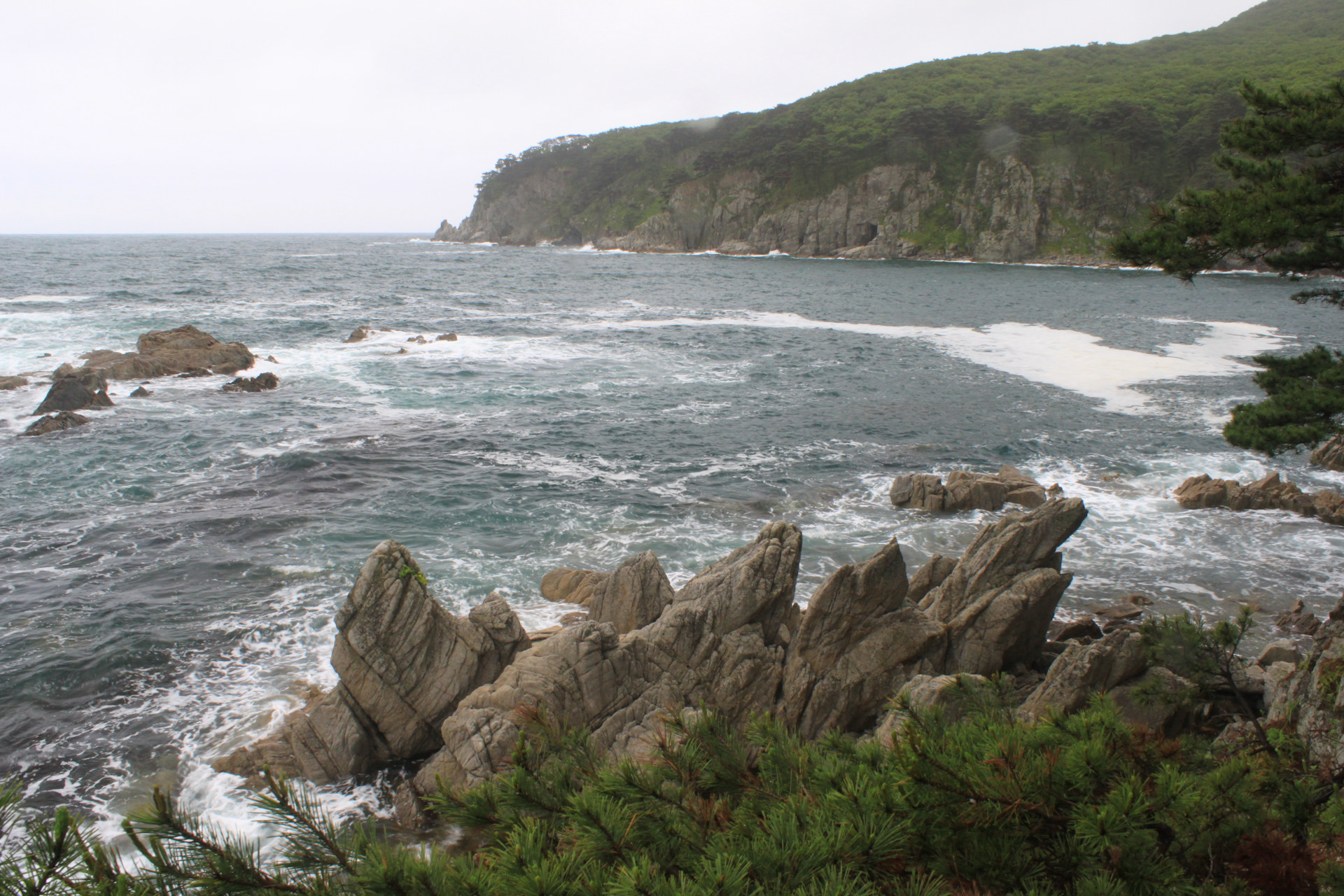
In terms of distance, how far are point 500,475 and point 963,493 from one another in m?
14.7

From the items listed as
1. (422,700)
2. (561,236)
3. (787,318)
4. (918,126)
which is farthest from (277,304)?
(561,236)

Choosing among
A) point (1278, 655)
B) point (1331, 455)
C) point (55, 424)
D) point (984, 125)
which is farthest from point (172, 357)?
point (984, 125)

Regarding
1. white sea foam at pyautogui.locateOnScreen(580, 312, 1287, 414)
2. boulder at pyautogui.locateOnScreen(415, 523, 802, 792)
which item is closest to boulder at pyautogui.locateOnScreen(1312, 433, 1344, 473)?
white sea foam at pyautogui.locateOnScreen(580, 312, 1287, 414)

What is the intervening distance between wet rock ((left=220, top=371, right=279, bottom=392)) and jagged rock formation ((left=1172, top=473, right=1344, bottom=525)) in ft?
123

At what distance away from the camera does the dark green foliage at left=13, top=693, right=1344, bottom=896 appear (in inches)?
149

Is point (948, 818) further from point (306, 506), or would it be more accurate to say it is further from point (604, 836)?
point (306, 506)

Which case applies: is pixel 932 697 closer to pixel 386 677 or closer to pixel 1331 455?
pixel 386 677

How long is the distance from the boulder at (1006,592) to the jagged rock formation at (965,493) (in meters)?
7.22

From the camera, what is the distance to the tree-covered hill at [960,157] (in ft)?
375

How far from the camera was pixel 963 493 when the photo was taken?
22750mm

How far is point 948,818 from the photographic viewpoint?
14.4 feet

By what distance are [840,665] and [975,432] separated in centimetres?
2007

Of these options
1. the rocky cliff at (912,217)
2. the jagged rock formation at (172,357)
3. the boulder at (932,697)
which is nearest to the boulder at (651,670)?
the boulder at (932,697)

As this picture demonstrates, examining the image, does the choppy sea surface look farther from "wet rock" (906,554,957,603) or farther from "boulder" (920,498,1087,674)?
"boulder" (920,498,1087,674)
